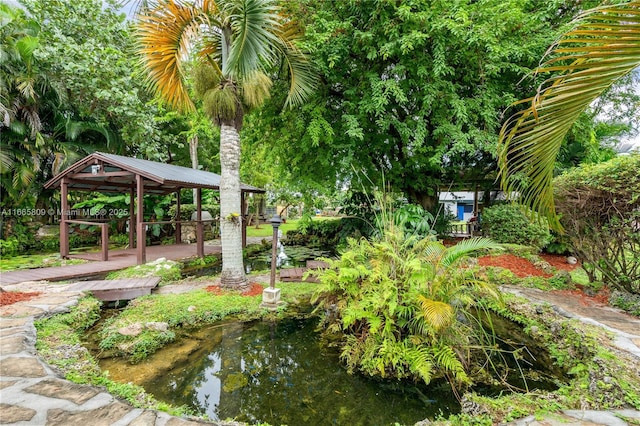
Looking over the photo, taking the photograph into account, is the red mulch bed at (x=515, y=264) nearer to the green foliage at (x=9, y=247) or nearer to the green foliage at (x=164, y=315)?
the green foliage at (x=164, y=315)

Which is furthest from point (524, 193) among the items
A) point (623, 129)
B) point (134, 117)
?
point (134, 117)

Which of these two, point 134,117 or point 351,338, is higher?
point 134,117

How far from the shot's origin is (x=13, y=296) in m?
4.23

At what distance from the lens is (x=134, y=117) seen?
398 inches

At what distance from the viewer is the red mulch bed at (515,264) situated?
583 cm

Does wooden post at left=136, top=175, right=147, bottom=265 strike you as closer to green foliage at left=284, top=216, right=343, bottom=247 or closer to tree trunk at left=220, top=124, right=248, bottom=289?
tree trunk at left=220, top=124, right=248, bottom=289

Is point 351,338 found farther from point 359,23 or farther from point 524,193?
point 359,23

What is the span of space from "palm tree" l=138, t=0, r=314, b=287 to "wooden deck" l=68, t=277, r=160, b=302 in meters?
1.37

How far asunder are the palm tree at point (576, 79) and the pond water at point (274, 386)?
209 centimetres

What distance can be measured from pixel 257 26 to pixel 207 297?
440 cm

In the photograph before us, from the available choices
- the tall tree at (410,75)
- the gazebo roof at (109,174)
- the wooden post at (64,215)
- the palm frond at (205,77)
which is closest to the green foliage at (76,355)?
the gazebo roof at (109,174)

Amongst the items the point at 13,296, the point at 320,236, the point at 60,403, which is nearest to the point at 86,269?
the point at 13,296

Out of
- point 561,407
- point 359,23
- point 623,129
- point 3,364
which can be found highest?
point 359,23

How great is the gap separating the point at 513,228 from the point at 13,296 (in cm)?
1027
